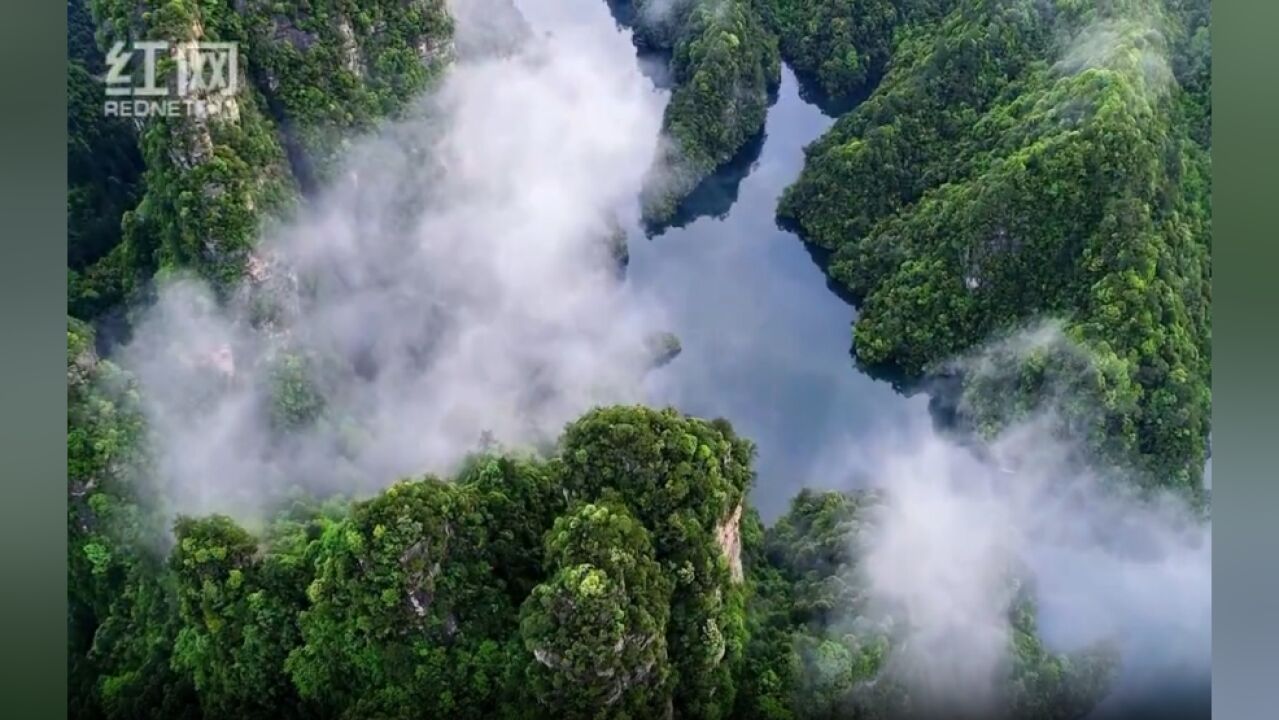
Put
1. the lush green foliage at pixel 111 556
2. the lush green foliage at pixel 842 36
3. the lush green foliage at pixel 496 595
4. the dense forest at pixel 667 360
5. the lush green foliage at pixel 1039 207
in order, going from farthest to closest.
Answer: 1. the lush green foliage at pixel 842 36
2. the lush green foliage at pixel 1039 207
3. the lush green foliage at pixel 111 556
4. the dense forest at pixel 667 360
5. the lush green foliage at pixel 496 595

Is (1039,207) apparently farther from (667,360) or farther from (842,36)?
(667,360)

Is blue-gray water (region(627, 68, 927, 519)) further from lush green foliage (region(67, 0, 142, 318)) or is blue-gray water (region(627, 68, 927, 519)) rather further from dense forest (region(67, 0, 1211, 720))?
lush green foliage (region(67, 0, 142, 318))

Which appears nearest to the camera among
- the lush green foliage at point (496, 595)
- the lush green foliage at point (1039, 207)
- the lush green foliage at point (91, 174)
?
the lush green foliage at point (496, 595)

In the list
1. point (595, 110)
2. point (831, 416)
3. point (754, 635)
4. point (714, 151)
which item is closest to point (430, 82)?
point (595, 110)

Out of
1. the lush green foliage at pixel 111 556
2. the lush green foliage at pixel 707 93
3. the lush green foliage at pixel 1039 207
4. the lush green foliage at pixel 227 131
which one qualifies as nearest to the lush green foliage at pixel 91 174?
the lush green foliage at pixel 227 131

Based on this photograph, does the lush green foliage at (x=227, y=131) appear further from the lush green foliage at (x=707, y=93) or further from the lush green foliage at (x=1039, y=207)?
the lush green foliage at (x=1039, y=207)

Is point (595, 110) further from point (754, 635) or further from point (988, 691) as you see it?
point (988, 691)
